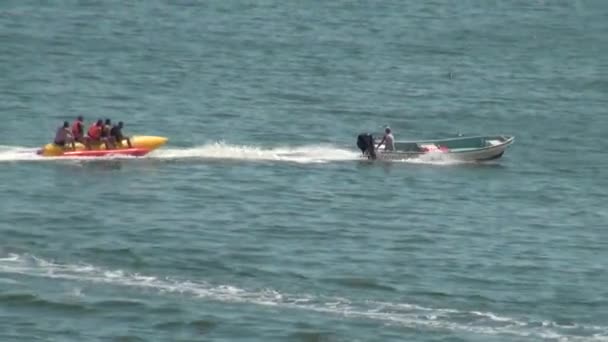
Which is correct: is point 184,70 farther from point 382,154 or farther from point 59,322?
point 59,322

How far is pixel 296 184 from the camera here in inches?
2827

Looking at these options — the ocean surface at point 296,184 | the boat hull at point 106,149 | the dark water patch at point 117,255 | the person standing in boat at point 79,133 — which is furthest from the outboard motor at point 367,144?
the dark water patch at point 117,255

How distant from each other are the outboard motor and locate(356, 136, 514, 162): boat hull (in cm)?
21

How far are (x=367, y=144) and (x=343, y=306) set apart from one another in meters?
23.5

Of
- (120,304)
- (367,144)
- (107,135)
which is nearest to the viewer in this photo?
(120,304)

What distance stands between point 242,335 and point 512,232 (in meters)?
19.3

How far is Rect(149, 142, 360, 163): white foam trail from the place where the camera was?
75.3 metres

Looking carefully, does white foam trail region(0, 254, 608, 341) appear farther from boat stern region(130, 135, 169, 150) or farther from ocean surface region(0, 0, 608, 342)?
boat stern region(130, 135, 169, 150)

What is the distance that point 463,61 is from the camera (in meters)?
111

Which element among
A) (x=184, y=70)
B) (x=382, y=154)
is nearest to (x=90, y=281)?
(x=382, y=154)

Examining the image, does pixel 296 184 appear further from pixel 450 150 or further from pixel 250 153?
pixel 450 150

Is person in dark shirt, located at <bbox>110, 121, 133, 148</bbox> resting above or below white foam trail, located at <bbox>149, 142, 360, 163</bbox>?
above

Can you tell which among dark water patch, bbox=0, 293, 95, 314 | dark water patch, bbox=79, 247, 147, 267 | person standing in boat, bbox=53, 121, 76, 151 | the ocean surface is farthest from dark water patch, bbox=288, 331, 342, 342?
person standing in boat, bbox=53, 121, 76, 151

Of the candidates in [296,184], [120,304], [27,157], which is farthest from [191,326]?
[27,157]
